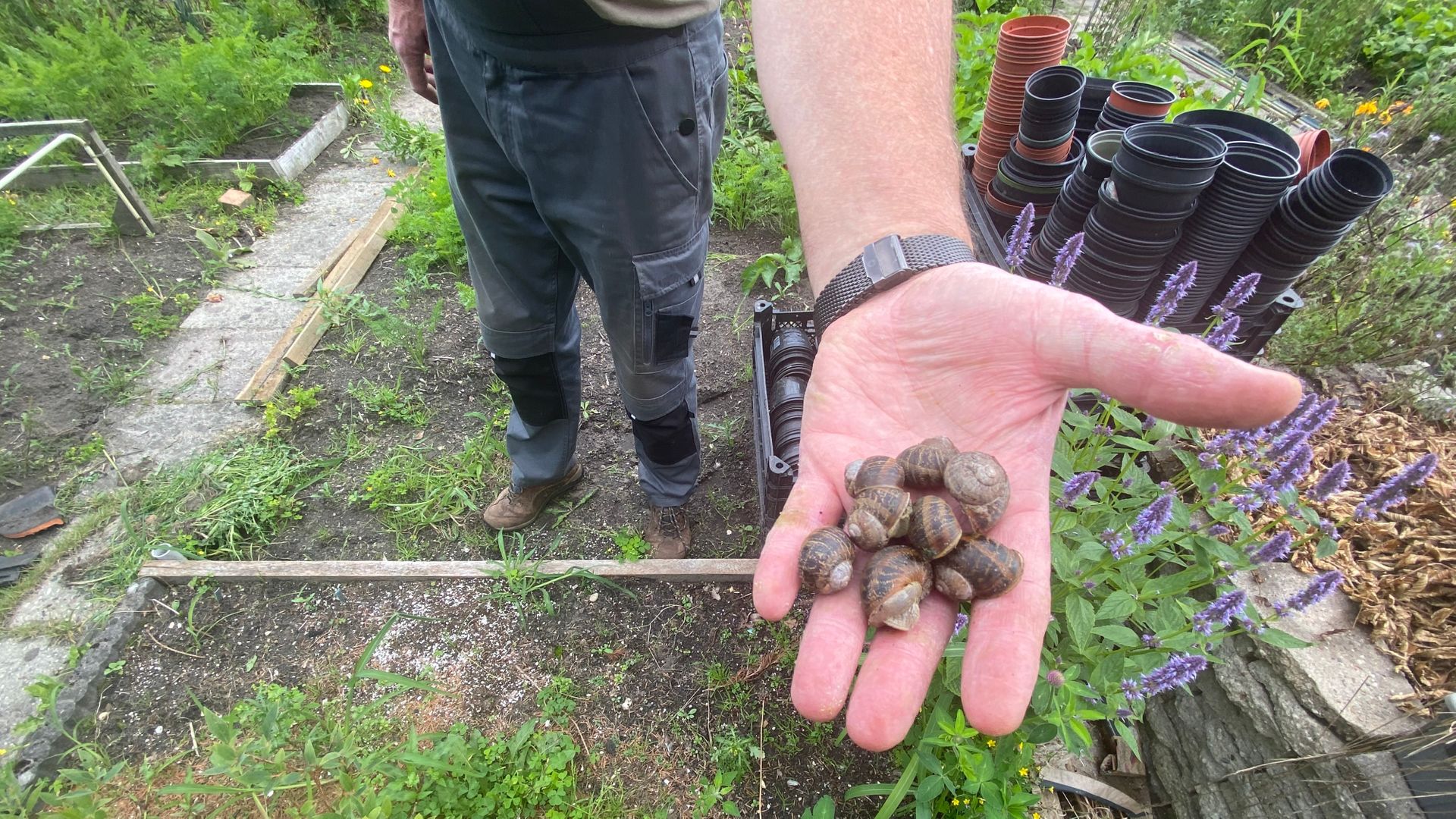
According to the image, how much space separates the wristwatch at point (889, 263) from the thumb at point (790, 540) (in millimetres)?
483

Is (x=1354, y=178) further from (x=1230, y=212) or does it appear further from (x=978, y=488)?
(x=978, y=488)

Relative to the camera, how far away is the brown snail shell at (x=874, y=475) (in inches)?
63.7

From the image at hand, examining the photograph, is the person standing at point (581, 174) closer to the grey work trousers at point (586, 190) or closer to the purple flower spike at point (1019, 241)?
the grey work trousers at point (586, 190)

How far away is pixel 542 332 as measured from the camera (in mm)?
2416

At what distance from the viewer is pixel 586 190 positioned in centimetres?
189

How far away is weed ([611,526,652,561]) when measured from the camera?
2756mm

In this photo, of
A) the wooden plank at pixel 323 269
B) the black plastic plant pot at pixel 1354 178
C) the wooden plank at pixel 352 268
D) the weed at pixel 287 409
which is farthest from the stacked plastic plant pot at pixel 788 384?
the wooden plank at pixel 323 269

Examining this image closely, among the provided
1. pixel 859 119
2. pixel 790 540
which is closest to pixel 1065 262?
pixel 859 119

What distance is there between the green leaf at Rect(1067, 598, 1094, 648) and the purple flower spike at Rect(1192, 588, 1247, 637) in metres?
0.22

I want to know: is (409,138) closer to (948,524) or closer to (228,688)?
(228,688)

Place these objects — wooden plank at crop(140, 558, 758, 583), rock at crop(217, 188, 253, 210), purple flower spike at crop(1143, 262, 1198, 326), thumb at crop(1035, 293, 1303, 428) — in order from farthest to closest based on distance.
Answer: rock at crop(217, 188, 253, 210) → wooden plank at crop(140, 558, 758, 583) → purple flower spike at crop(1143, 262, 1198, 326) → thumb at crop(1035, 293, 1303, 428)

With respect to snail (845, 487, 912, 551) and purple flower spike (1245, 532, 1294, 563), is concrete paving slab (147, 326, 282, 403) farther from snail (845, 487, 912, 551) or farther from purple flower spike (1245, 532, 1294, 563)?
purple flower spike (1245, 532, 1294, 563)

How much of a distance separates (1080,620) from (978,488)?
381 millimetres

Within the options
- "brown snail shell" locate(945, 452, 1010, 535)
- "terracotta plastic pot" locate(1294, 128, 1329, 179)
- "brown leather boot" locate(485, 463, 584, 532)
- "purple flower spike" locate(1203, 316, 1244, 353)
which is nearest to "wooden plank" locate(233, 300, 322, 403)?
"brown leather boot" locate(485, 463, 584, 532)
